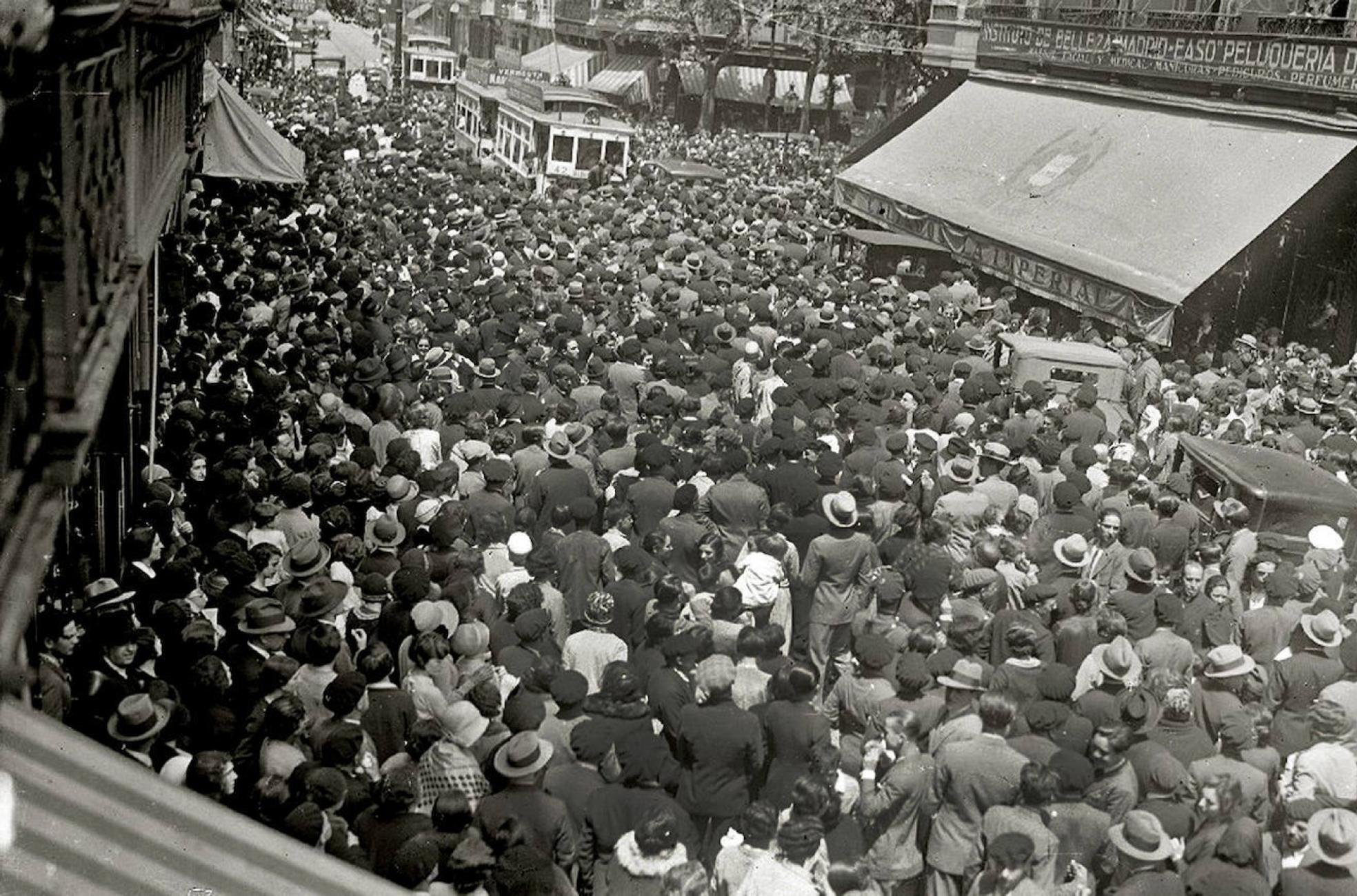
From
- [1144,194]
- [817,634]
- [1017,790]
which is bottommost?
[817,634]

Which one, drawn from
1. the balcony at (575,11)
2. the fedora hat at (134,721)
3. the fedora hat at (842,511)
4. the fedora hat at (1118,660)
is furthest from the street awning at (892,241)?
the balcony at (575,11)

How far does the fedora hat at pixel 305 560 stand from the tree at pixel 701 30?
137ft

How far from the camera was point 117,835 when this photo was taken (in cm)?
264

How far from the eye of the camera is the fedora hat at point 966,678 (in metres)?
6.34

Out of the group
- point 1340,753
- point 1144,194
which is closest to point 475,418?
point 1340,753

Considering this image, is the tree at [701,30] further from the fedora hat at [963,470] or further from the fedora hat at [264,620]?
the fedora hat at [264,620]

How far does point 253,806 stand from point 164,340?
927cm

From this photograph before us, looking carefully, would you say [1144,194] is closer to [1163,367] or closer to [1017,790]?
[1163,367]

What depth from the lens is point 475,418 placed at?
9.91m

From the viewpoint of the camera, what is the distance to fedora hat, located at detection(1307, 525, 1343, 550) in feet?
28.8

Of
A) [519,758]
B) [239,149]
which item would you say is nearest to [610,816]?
[519,758]

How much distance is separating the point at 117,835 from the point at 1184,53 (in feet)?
73.3

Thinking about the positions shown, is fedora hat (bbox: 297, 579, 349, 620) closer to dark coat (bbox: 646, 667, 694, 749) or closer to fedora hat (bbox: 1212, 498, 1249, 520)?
dark coat (bbox: 646, 667, 694, 749)

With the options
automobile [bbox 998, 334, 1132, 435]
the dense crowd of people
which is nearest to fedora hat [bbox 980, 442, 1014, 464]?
the dense crowd of people
